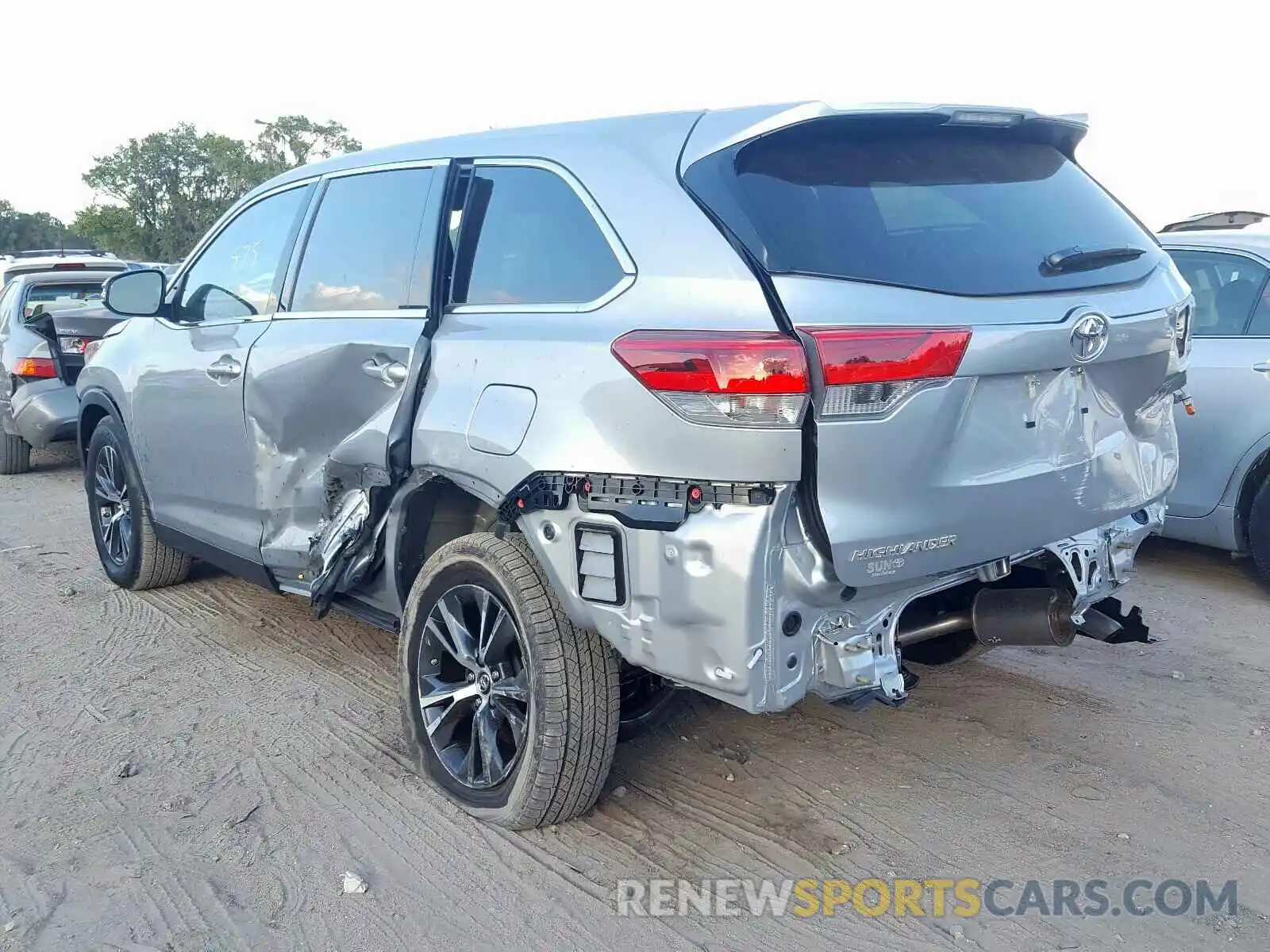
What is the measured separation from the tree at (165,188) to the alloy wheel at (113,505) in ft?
139

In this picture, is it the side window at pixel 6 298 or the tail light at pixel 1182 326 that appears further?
the side window at pixel 6 298

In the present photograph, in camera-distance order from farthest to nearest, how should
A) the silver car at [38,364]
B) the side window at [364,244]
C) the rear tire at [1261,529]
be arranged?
1. the silver car at [38,364]
2. the rear tire at [1261,529]
3. the side window at [364,244]

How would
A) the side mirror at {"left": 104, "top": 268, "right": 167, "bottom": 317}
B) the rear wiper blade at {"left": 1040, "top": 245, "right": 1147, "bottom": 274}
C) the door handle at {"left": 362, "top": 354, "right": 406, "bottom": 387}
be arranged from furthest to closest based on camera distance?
the side mirror at {"left": 104, "top": 268, "right": 167, "bottom": 317}
the door handle at {"left": 362, "top": 354, "right": 406, "bottom": 387}
the rear wiper blade at {"left": 1040, "top": 245, "right": 1147, "bottom": 274}

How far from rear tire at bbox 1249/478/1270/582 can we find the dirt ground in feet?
1.45

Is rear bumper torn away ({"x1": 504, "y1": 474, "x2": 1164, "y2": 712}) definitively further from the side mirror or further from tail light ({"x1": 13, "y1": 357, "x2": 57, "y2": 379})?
tail light ({"x1": 13, "y1": 357, "x2": 57, "y2": 379})

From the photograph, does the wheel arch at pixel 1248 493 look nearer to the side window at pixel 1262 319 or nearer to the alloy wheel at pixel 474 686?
the side window at pixel 1262 319

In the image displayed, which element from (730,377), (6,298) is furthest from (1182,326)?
(6,298)

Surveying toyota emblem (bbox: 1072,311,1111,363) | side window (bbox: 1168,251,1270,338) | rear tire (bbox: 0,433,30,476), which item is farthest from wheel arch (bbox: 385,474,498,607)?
rear tire (bbox: 0,433,30,476)

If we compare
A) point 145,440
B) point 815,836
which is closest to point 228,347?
point 145,440

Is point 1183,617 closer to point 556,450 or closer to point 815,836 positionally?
point 815,836

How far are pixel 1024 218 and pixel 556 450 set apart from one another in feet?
4.68

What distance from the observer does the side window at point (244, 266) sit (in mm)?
4250

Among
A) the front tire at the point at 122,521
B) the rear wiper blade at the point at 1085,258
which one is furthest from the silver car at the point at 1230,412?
the front tire at the point at 122,521

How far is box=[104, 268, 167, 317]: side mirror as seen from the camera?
479 cm
